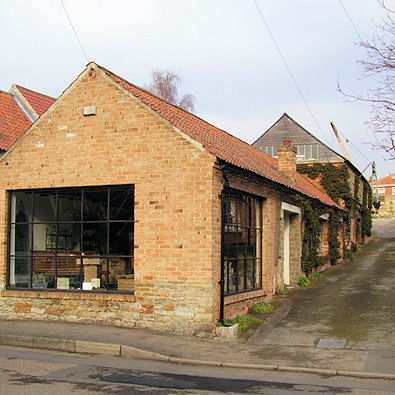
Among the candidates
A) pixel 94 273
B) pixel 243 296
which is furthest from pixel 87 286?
pixel 243 296

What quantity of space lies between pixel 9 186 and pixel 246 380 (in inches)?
327

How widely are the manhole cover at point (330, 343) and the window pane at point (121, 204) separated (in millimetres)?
4893

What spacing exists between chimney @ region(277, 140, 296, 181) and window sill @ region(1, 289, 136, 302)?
10.5 metres

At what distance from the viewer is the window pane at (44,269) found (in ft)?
43.9

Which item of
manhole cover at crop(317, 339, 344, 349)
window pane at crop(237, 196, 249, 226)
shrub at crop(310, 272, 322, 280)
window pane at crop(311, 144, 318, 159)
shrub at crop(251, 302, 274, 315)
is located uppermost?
window pane at crop(311, 144, 318, 159)

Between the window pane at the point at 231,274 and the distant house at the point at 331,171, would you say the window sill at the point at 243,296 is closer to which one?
the window pane at the point at 231,274

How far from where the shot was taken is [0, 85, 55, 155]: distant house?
18.7 m

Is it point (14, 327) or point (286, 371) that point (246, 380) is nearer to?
point (286, 371)

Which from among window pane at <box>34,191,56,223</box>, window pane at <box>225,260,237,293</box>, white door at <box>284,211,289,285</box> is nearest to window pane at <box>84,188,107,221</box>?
window pane at <box>34,191,56,223</box>

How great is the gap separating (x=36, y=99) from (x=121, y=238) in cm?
1154

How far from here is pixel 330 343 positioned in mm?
11000

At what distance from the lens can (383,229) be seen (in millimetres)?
46562

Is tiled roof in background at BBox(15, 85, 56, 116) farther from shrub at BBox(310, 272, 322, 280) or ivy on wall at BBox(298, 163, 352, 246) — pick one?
ivy on wall at BBox(298, 163, 352, 246)

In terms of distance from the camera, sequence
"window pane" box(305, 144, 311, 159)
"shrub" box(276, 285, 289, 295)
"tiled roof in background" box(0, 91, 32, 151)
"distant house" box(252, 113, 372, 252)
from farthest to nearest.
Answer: "window pane" box(305, 144, 311, 159) → "distant house" box(252, 113, 372, 252) → "tiled roof in background" box(0, 91, 32, 151) → "shrub" box(276, 285, 289, 295)
